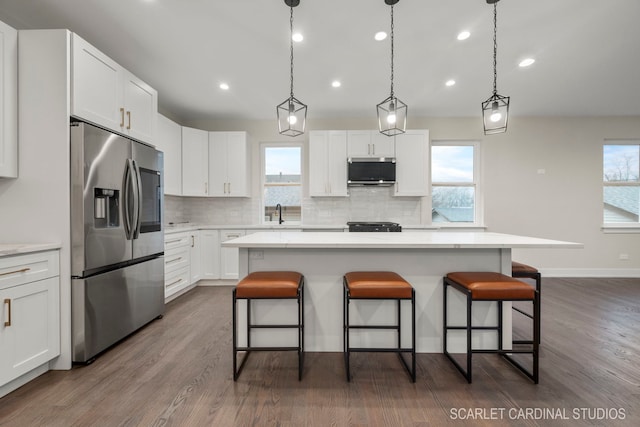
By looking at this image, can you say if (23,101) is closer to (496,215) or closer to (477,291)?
(477,291)

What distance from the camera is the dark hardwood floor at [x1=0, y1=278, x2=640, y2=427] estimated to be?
1.52 meters

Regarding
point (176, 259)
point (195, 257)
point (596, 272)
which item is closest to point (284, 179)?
point (195, 257)

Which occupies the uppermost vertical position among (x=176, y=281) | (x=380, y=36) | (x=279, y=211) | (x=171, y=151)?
(x=380, y=36)

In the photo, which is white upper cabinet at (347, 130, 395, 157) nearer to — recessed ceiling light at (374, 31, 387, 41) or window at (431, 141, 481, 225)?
window at (431, 141, 481, 225)

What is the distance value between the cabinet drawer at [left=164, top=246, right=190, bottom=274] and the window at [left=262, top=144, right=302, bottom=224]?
1.46m

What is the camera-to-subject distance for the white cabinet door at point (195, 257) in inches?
157

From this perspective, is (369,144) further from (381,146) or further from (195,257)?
(195,257)

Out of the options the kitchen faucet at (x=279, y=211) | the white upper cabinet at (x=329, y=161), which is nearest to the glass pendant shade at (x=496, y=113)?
the white upper cabinet at (x=329, y=161)

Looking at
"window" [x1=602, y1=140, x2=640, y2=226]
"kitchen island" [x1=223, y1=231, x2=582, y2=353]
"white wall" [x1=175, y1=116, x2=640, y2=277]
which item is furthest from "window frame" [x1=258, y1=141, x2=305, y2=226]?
"window" [x1=602, y1=140, x2=640, y2=226]

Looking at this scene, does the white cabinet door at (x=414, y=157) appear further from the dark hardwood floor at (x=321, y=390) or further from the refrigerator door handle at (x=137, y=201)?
the refrigerator door handle at (x=137, y=201)

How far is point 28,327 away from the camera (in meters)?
1.75

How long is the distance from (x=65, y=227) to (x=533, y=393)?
3.30 m

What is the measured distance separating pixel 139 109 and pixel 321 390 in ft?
9.53
